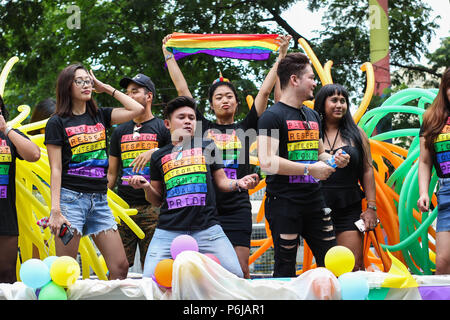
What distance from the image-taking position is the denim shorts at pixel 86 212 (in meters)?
4.15

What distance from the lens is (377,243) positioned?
218 inches

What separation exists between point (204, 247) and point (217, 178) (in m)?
0.50

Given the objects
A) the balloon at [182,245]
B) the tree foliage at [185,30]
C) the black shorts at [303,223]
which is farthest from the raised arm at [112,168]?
the tree foliage at [185,30]

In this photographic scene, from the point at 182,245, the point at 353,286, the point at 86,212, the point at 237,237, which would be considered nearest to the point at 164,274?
the point at 182,245

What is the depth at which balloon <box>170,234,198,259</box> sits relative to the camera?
340 cm

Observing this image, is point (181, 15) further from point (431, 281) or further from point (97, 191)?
point (431, 281)

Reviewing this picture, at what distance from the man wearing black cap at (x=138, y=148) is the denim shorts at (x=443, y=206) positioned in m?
2.17

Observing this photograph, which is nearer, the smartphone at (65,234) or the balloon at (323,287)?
the balloon at (323,287)

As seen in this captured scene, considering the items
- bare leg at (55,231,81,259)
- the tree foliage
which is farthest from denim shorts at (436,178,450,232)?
the tree foliage

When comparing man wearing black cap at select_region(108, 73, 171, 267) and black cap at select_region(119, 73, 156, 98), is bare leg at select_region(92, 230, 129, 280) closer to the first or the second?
man wearing black cap at select_region(108, 73, 171, 267)

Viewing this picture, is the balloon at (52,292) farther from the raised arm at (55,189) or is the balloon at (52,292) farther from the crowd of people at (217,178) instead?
the raised arm at (55,189)

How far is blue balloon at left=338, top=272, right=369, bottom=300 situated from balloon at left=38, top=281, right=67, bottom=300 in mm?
1362

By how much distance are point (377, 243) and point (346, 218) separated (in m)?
0.86

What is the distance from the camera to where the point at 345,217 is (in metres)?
4.83
